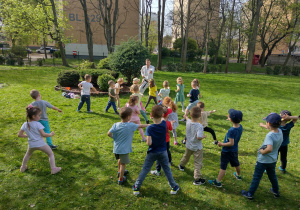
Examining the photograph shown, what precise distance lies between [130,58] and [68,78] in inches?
151

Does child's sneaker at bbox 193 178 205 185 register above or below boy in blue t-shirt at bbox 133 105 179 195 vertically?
below

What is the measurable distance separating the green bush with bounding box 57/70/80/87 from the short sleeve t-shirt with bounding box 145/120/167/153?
1002cm

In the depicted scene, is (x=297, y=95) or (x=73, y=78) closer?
(x=73, y=78)

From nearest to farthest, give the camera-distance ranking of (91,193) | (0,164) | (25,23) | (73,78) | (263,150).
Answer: (263,150)
(91,193)
(0,164)
(73,78)
(25,23)

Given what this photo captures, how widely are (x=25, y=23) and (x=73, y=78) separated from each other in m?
17.5

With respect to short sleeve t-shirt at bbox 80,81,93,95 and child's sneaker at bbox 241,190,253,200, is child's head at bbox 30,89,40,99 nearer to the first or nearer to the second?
short sleeve t-shirt at bbox 80,81,93,95

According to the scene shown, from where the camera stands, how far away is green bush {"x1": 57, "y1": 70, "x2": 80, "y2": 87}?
40.1 feet

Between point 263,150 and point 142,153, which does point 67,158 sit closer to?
point 142,153

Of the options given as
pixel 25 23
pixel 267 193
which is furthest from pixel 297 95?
pixel 25 23

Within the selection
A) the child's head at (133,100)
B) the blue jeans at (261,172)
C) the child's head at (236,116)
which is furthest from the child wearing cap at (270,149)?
the child's head at (133,100)

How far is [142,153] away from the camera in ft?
18.2

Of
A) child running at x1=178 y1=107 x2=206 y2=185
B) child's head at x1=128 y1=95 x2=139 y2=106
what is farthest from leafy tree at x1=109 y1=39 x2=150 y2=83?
child running at x1=178 y1=107 x2=206 y2=185

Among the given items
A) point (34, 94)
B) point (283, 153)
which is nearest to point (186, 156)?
point (283, 153)

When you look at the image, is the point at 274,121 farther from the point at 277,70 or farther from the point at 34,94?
the point at 277,70
